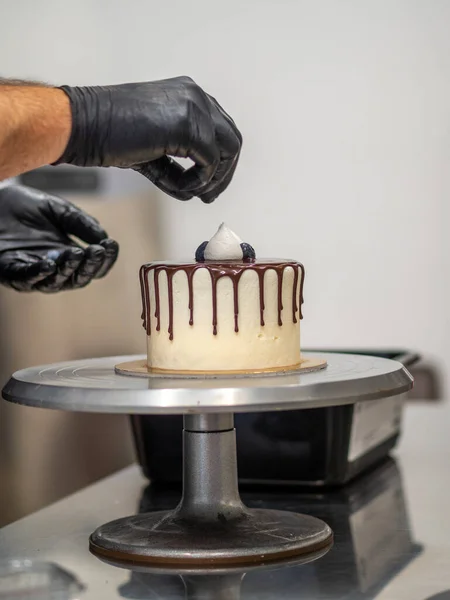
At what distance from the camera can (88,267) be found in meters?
1.43

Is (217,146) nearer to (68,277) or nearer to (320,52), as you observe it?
(68,277)

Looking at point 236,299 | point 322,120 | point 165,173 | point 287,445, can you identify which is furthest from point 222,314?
point 322,120

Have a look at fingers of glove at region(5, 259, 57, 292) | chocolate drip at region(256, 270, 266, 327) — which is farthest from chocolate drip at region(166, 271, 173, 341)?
fingers of glove at region(5, 259, 57, 292)

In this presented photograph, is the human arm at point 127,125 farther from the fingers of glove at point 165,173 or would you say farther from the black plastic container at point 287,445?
the black plastic container at point 287,445

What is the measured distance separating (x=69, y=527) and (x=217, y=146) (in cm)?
56

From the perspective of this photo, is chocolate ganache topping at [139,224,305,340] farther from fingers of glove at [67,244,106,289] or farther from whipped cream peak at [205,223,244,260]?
fingers of glove at [67,244,106,289]

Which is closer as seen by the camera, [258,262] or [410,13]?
[258,262]

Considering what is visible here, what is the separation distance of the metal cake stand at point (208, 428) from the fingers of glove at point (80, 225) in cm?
44

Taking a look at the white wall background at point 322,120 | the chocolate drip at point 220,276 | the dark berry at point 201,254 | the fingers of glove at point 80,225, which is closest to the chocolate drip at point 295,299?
the chocolate drip at point 220,276

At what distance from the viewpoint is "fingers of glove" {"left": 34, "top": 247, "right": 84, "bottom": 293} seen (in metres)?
1.41

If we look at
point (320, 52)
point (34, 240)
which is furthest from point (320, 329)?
point (34, 240)

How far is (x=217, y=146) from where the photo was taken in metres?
1.21

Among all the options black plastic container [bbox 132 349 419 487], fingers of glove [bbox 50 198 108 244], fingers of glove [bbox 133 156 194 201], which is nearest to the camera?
fingers of glove [bbox 133 156 194 201]

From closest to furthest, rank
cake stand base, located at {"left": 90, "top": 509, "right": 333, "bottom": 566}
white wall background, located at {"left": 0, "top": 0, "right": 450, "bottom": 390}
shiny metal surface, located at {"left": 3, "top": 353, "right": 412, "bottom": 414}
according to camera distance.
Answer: shiny metal surface, located at {"left": 3, "top": 353, "right": 412, "bottom": 414} < cake stand base, located at {"left": 90, "top": 509, "right": 333, "bottom": 566} < white wall background, located at {"left": 0, "top": 0, "right": 450, "bottom": 390}
